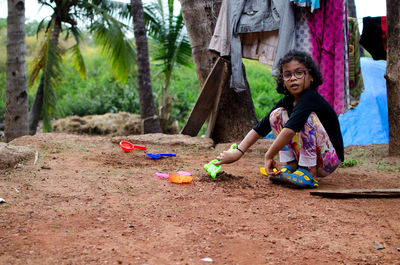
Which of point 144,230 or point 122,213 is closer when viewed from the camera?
point 144,230

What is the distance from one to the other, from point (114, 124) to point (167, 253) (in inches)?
346

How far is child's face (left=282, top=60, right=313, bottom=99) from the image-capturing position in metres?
2.91

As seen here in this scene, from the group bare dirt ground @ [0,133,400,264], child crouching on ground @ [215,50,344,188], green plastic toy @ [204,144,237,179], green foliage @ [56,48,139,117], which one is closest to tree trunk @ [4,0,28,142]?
bare dirt ground @ [0,133,400,264]

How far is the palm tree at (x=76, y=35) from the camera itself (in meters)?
8.90

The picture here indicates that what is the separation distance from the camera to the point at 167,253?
178cm

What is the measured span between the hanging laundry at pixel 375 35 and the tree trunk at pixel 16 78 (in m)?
4.92

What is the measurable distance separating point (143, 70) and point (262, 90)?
633 centimetres

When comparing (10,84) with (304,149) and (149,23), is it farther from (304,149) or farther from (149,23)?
(304,149)

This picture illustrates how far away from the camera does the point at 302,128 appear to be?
287 cm

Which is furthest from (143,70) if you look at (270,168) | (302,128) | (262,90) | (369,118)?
(262,90)

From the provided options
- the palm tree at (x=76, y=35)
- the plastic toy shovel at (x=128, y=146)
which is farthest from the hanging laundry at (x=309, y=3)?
the palm tree at (x=76, y=35)

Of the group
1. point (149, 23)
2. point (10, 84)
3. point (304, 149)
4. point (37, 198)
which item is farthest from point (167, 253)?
point (149, 23)

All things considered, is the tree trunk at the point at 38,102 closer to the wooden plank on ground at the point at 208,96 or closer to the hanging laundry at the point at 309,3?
the wooden plank on ground at the point at 208,96

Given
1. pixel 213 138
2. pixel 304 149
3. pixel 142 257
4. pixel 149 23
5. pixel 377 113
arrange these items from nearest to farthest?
pixel 142 257
pixel 304 149
pixel 213 138
pixel 377 113
pixel 149 23
